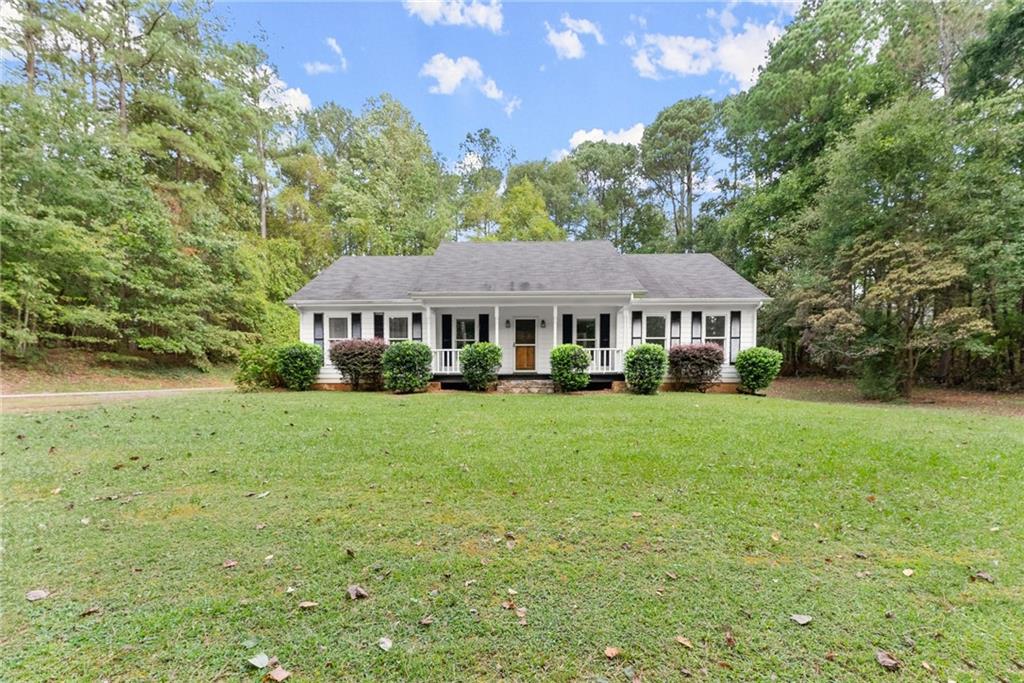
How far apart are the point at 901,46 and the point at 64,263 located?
104 feet

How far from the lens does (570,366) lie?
11.0 m

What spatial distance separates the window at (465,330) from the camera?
1368 cm

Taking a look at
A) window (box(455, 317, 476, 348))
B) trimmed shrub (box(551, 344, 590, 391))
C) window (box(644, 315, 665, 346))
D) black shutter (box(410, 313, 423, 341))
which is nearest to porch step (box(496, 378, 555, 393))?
trimmed shrub (box(551, 344, 590, 391))

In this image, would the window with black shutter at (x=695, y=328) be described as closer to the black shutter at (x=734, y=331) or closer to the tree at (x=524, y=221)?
the black shutter at (x=734, y=331)

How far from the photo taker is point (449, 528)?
3.43 meters

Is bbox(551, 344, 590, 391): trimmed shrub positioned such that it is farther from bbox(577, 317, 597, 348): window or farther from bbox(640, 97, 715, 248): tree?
bbox(640, 97, 715, 248): tree

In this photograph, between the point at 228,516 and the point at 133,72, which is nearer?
the point at 228,516

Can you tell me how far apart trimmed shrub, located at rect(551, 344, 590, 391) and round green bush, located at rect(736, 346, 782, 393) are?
4685 mm

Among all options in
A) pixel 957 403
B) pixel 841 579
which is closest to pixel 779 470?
pixel 841 579

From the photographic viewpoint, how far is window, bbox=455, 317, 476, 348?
539 inches

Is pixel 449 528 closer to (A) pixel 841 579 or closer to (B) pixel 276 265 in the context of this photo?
(A) pixel 841 579

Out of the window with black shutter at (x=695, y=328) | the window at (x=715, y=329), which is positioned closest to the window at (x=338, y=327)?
the window with black shutter at (x=695, y=328)

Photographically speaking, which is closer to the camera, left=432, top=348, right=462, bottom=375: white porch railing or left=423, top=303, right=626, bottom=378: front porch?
left=432, top=348, right=462, bottom=375: white porch railing

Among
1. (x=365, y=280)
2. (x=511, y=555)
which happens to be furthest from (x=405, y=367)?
(x=511, y=555)
